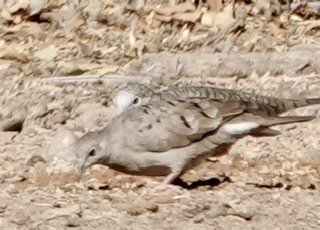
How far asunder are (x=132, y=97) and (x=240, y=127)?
1.00 m

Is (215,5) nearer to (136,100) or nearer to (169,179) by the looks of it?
(136,100)

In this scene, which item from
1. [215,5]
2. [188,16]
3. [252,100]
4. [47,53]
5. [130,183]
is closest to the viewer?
[130,183]

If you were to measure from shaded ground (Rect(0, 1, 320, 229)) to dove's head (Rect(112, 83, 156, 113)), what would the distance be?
1.38ft

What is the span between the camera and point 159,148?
844 centimetres

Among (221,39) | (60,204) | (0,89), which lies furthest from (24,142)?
(221,39)

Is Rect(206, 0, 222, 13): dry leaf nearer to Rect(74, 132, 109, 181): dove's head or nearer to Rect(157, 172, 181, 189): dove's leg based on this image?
Rect(74, 132, 109, 181): dove's head

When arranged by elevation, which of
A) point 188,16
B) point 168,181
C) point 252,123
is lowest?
point 188,16

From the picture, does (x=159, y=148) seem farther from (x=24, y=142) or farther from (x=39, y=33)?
(x=39, y=33)

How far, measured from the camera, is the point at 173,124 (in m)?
8.45

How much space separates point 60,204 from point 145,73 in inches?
119

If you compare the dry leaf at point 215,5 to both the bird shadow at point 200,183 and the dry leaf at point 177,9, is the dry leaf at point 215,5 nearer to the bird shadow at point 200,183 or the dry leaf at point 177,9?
the dry leaf at point 177,9

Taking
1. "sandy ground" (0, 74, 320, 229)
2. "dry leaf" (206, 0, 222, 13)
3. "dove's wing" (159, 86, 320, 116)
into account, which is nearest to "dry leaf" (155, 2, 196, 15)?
"dry leaf" (206, 0, 222, 13)

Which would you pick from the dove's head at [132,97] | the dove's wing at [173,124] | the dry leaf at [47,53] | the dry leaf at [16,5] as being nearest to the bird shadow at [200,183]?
the dove's wing at [173,124]

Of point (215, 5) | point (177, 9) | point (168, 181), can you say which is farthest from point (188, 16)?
point (168, 181)
